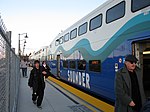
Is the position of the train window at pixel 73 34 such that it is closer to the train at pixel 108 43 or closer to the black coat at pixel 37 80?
the train at pixel 108 43

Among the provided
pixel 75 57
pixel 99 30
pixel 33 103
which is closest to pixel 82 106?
pixel 33 103

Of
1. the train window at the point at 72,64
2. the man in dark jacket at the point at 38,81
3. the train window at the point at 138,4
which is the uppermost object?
the train window at the point at 138,4

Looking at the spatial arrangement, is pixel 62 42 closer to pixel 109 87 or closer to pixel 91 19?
pixel 91 19

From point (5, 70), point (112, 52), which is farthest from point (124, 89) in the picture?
point (112, 52)

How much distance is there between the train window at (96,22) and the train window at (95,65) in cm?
136

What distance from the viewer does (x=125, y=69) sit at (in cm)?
422

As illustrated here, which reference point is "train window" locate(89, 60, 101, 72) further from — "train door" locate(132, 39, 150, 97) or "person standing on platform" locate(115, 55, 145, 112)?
"person standing on platform" locate(115, 55, 145, 112)

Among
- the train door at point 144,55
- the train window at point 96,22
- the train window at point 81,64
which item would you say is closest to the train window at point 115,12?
the train window at point 96,22

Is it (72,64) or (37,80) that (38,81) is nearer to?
(37,80)

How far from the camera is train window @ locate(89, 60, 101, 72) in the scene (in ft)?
30.8

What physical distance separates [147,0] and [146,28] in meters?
0.75

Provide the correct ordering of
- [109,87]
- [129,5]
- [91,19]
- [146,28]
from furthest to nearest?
[91,19] < [109,87] < [129,5] < [146,28]

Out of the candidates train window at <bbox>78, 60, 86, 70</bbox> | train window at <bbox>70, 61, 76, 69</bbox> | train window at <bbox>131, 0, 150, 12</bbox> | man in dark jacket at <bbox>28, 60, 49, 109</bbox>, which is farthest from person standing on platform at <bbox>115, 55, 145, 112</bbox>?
train window at <bbox>70, 61, 76, 69</bbox>

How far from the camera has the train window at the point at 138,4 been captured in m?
6.33
